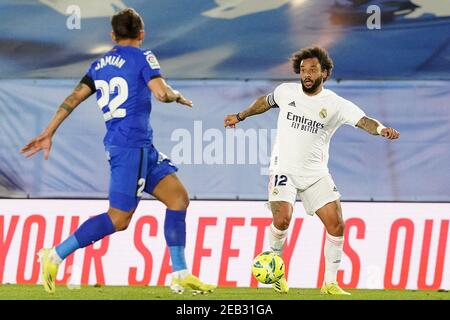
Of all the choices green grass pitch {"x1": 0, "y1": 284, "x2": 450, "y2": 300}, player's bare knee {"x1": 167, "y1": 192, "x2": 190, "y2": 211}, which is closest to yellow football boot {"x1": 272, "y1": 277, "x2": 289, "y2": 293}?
green grass pitch {"x1": 0, "y1": 284, "x2": 450, "y2": 300}

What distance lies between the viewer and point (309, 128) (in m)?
11.3

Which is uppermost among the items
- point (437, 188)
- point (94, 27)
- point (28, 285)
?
point (94, 27)

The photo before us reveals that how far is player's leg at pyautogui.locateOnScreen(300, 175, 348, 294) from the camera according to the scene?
36.7ft

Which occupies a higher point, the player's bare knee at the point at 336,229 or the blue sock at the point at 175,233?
the player's bare knee at the point at 336,229

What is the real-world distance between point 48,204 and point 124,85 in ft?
13.1

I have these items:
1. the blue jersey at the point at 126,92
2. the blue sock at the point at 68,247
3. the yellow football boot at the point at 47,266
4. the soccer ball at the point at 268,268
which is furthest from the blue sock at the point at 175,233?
the soccer ball at the point at 268,268

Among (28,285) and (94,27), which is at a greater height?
(94,27)

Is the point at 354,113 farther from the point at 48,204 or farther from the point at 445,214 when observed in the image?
the point at 48,204

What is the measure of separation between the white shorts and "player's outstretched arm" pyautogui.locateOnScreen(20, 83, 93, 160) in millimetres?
1852

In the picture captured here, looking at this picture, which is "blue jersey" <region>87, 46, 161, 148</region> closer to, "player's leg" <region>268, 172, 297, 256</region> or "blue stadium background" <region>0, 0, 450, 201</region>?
"player's leg" <region>268, 172, 297, 256</region>

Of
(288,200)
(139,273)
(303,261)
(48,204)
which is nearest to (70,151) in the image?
(48,204)

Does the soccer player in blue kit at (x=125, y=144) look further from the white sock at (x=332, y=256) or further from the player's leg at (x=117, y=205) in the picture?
the white sock at (x=332, y=256)

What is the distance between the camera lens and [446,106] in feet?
46.5

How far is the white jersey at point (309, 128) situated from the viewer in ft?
37.0
